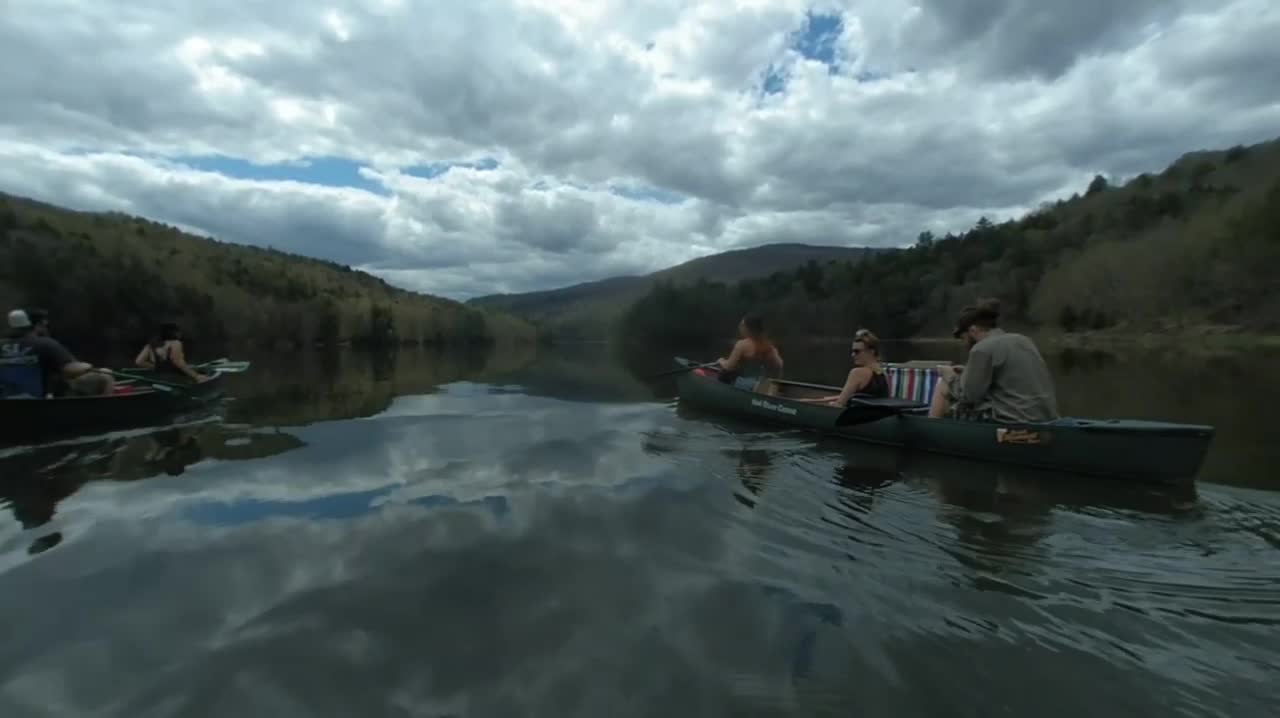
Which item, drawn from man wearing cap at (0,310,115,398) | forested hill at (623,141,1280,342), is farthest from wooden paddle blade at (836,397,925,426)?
forested hill at (623,141,1280,342)

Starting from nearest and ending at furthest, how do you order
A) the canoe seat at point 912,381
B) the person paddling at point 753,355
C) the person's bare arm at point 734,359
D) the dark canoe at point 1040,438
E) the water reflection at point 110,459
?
1. the water reflection at point 110,459
2. the dark canoe at point 1040,438
3. the canoe seat at point 912,381
4. the person paddling at point 753,355
5. the person's bare arm at point 734,359

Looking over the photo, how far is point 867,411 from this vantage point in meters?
8.91

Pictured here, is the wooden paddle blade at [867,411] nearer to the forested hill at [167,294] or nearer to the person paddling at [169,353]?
the person paddling at [169,353]

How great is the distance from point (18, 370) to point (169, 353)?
14.2 ft

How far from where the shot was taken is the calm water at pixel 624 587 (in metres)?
3.03

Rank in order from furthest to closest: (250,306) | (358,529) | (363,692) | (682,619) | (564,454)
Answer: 1. (250,306)
2. (564,454)
3. (358,529)
4. (682,619)
5. (363,692)

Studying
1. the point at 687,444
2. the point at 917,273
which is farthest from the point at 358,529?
the point at 917,273

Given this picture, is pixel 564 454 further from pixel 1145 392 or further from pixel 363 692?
pixel 1145 392

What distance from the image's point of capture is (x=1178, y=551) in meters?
4.88

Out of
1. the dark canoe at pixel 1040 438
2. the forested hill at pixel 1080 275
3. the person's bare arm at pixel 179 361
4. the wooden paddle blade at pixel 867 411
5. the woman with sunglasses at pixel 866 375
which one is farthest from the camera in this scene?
the forested hill at pixel 1080 275

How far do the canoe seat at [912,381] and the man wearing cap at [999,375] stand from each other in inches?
81.1

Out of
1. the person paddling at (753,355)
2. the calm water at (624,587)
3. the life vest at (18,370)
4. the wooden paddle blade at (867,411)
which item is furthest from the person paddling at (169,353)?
the wooden paddle blade at (867,411)

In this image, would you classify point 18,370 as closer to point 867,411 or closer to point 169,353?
Result: point 169,353

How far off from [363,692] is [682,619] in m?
1.71
